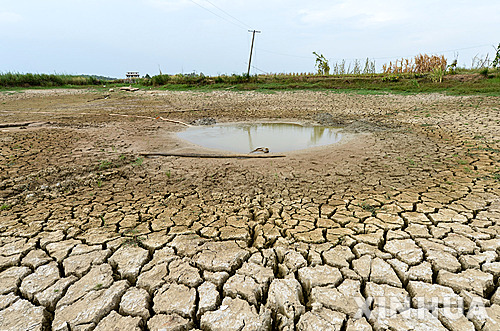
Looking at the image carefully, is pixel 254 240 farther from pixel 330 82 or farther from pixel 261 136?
pixel 330 82

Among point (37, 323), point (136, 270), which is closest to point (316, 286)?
point (136, 270)

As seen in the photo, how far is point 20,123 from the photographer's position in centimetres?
766

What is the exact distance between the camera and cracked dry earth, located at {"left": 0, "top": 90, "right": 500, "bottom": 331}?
1.73 m

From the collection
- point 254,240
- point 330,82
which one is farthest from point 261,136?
point 330,82

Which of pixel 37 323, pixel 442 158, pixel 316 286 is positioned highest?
pixel 442 158

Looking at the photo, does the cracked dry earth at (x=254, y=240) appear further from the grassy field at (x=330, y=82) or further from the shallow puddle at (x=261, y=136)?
the grassy field at (x=330, y=82)

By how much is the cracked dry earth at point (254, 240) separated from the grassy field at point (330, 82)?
10.3 metres

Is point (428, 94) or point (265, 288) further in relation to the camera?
point (428, 94)

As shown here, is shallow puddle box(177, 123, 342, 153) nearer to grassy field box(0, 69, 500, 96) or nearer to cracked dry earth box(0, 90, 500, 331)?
cracked dry earth box(0, 90, 500, 331)

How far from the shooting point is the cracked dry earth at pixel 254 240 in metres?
1.73

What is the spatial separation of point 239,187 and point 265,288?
1864 millimetres

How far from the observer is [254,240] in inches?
97.6

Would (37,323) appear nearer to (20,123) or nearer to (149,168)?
(149,168)

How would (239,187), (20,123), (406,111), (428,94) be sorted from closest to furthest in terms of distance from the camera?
(239,187), (20,123), (406,111), (428,94)
